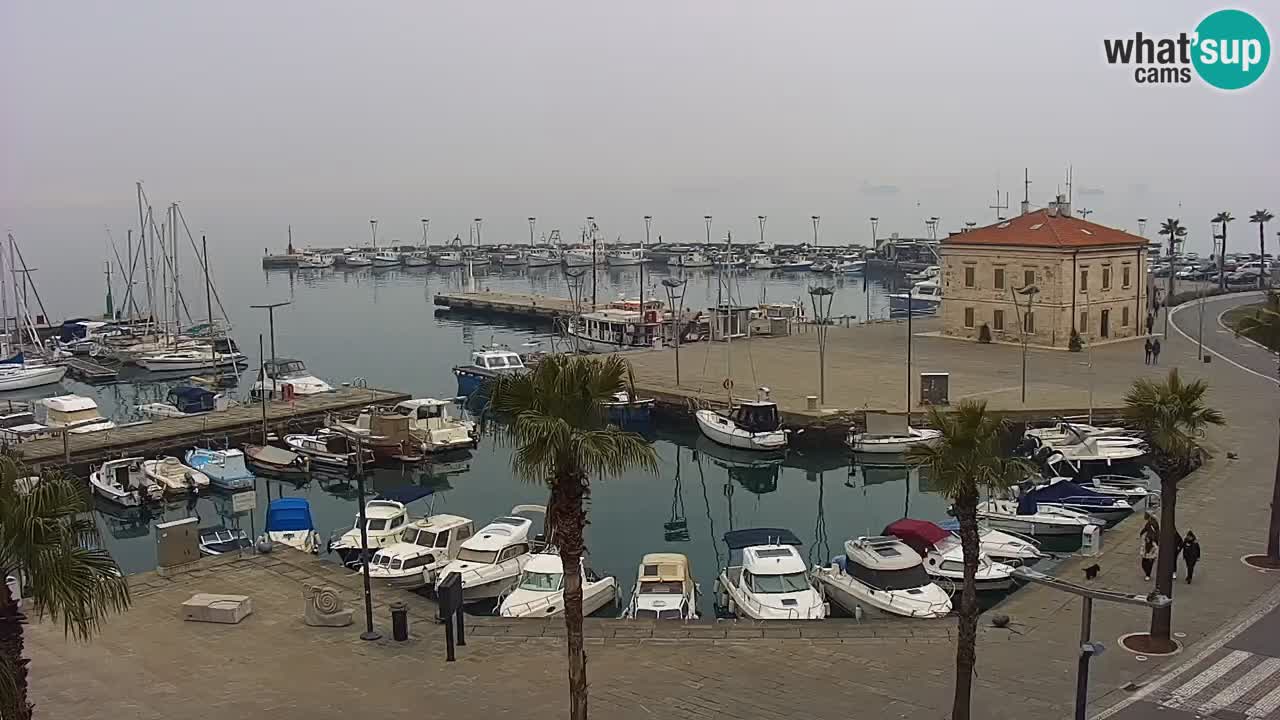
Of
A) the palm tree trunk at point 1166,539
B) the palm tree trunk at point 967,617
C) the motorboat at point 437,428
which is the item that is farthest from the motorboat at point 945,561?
the motorboat at point 437,428


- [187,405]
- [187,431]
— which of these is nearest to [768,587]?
[187,431]

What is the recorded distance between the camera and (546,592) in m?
24.3

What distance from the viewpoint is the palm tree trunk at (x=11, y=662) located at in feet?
33.3

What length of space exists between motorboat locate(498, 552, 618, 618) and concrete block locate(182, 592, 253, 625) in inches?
210

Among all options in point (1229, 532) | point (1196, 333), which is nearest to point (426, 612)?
point (1229, 532)

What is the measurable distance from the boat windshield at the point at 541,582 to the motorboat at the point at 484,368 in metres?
35.0

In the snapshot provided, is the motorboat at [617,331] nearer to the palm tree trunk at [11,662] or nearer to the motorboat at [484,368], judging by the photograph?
the motorboat at [484,368]

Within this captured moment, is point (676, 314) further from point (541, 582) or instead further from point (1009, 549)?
point (541, 582)

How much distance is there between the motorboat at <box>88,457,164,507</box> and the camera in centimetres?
3788

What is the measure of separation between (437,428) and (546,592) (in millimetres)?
22390

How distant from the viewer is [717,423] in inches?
1799

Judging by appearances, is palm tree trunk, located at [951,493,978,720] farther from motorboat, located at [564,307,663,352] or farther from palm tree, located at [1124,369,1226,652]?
motorboat, located at [564,307,663,352]

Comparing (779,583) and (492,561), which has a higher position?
(779,583)

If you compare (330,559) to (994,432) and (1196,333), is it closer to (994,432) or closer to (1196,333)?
(994,432)
